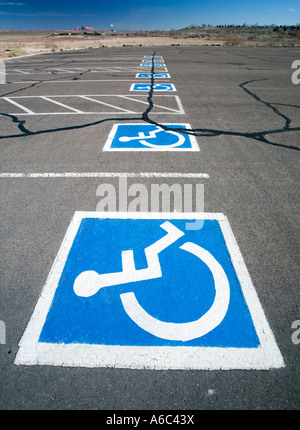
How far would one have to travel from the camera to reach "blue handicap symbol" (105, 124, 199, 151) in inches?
216

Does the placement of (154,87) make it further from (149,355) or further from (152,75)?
(149,355)

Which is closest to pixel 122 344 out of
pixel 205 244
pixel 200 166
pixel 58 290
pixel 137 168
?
pixel 58 290

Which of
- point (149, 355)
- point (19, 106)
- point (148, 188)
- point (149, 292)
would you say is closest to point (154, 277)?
point (149, 292)

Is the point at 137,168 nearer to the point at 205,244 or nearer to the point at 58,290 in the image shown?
the point at 205,244

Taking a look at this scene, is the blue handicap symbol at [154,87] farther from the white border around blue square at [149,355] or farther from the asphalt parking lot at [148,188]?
the white border around blue square at [149,355]

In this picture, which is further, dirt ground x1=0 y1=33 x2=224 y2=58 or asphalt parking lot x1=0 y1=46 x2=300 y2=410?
dirt ground x1=0 y1=33 x2=224 y2=58

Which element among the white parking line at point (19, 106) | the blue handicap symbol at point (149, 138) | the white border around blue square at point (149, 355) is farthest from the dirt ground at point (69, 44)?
the white border around blue square at point (149, 355)

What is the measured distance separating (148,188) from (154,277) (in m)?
1.84

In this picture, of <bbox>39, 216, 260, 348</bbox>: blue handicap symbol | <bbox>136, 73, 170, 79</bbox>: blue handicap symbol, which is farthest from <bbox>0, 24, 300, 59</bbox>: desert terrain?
<bbox>39, 216, 260, 348</bbox>: blue handicap symbol

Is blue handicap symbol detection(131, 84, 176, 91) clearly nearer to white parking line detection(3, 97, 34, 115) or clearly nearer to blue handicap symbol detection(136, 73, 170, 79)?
blue handicap symbol detection(136, 73, 170, 79)

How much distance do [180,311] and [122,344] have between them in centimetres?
61

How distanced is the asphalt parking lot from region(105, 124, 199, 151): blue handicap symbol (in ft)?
0.43
